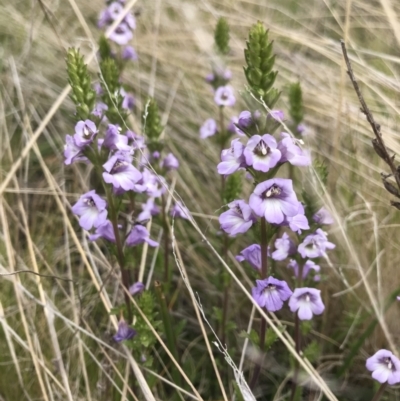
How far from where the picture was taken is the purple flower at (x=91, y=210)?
6.44ft

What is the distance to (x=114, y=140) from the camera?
198 cm

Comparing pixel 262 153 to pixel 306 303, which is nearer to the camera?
pixel 262 153

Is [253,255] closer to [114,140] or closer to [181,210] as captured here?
[181,210]

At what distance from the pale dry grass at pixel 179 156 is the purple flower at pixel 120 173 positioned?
31 cm

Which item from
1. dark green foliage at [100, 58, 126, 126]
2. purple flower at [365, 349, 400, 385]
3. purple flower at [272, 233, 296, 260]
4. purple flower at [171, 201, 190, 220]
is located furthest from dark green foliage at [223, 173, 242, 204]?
purple flower at [365, 349, 400, 385]

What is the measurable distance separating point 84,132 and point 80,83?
0.22 metres

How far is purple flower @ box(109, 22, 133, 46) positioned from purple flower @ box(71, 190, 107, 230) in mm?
1608

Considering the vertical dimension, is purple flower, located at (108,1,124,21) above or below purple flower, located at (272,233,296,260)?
above

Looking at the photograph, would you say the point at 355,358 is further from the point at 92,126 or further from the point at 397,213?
the point at 92,126

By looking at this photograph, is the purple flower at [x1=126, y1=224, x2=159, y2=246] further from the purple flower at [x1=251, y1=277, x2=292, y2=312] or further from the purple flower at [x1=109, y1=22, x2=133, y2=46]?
the purple flower at [x1=109, y1=22, x2=133, y2=46]

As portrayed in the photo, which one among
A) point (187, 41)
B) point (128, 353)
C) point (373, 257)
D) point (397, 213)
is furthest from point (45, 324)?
point (187, 41)

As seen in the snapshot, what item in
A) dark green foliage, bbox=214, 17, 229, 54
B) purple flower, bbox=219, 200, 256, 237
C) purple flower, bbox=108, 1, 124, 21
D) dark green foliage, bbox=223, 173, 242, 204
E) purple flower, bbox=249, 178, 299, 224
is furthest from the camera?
purple flower, bbox=108, 1, 124, 21

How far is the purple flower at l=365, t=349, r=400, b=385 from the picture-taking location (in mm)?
1867

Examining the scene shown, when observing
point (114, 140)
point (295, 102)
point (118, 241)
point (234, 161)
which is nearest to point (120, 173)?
point (114, 140)
